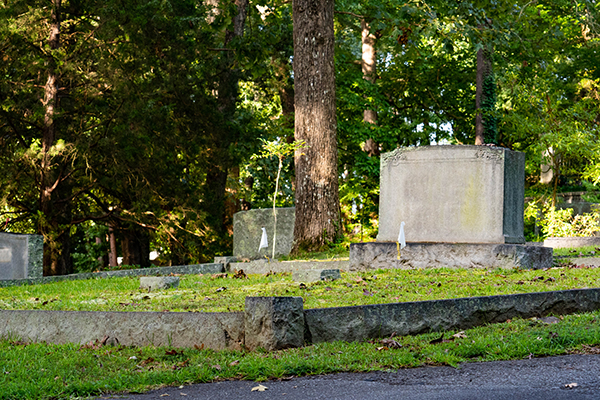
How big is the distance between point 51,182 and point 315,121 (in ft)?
22.9

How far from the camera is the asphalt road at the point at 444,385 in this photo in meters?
4.08

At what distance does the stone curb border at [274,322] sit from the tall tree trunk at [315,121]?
785cm

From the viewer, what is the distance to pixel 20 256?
12.3 m

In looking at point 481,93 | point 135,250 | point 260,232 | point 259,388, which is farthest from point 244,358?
point 481,93

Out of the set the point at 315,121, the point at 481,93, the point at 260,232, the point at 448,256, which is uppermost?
the point at 481,93

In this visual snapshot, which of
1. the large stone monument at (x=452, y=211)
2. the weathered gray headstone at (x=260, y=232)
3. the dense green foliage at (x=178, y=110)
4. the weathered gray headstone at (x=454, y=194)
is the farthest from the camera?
the dense green foliage at (x=178, y=110)

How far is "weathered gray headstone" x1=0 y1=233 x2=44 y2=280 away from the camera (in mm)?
12068

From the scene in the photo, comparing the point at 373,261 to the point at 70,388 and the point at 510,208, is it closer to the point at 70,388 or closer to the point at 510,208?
the point at 510,208

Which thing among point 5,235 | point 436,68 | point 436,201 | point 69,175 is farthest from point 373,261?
point 436,68

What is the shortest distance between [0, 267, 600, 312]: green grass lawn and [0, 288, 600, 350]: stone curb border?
66 centimetres

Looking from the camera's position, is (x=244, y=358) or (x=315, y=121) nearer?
(x=244, y=358)

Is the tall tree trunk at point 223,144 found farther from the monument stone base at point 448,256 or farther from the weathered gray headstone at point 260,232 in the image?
the monument stone base at point 448,256

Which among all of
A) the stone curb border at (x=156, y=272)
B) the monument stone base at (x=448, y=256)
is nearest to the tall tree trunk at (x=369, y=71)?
the stone curb border at (x=156, y=272)

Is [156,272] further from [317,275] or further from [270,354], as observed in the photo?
[270,354]
